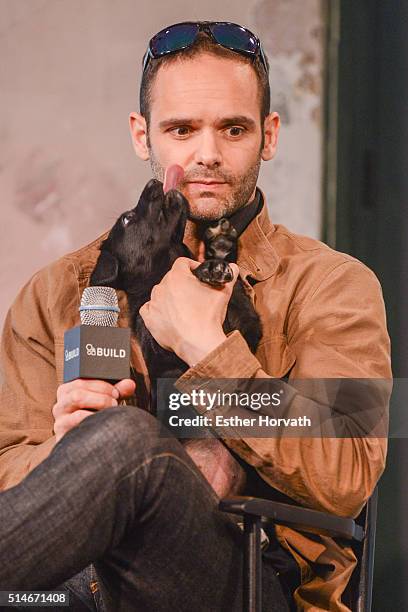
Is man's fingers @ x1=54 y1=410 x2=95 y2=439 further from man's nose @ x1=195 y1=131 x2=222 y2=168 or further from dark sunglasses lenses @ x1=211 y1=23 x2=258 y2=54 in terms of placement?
dark sunglasses lenses @ x1=211 y1=23 x2=258 y2=54

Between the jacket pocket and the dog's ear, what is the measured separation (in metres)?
0.31

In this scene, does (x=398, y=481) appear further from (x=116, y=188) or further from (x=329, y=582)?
(x=116, y=188)

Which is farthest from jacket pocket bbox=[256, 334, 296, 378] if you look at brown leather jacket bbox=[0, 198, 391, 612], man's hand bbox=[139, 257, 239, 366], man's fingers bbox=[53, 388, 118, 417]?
man's fingers bbox=[53, 388, 118, 417]

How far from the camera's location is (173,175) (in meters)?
1.90

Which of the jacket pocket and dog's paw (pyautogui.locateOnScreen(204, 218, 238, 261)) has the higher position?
dog's paw (pyautogui.locateOnScreen(204, 218, 238, 261))

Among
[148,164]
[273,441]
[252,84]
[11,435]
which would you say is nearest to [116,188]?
[148,164]

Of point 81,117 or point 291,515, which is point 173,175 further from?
point 291,515

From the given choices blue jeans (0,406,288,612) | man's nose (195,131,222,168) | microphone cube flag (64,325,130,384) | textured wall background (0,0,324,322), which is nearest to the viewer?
blue jeans (0,406,288,612)

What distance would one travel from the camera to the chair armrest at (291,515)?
4.12ft

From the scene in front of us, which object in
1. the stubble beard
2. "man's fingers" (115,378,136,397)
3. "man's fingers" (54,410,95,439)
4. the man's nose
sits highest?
the man's nose

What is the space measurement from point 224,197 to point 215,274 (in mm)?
307

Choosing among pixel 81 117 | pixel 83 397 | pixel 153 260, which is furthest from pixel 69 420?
pixel 81 117

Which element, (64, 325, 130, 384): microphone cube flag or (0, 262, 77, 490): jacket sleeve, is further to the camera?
(0, 262, 77, 490): jacket sleeve

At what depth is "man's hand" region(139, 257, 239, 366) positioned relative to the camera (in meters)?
1.61
